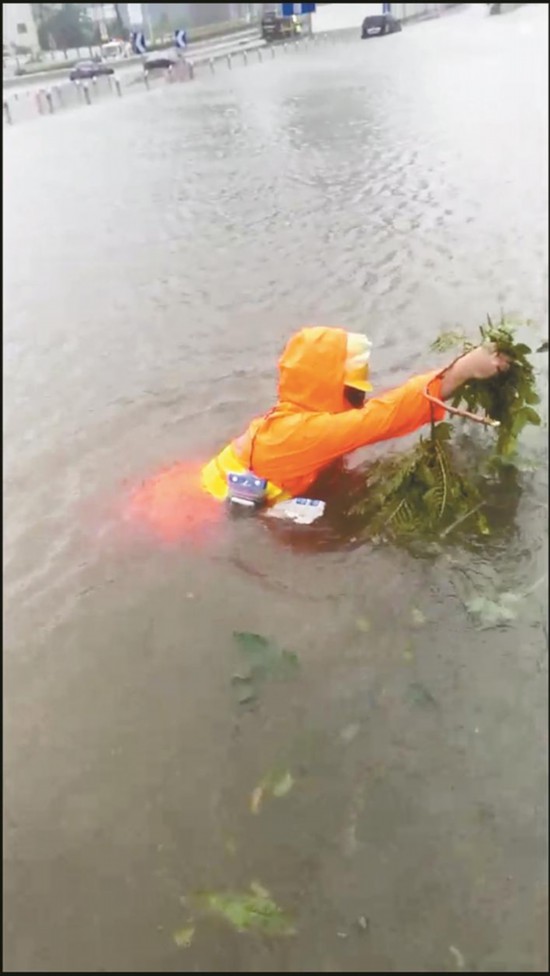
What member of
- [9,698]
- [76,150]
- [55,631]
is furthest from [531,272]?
[76,150]

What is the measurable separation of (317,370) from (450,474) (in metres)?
0.94

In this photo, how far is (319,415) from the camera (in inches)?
193

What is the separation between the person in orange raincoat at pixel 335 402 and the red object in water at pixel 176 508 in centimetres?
55

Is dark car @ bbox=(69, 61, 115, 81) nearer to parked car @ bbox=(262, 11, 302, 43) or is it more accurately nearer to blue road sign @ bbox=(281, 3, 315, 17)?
parked car @ bbox=(262, 11, 302, 43)

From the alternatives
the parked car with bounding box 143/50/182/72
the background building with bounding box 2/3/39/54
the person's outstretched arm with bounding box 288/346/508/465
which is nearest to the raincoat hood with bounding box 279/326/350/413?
the person's outstretched arm with bounding box 288/346/508/465

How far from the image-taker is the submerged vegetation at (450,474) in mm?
4809

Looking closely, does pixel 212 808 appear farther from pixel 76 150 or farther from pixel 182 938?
pixel 76 150

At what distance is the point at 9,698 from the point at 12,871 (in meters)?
1.00

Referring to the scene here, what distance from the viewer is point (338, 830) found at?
11.0 ft

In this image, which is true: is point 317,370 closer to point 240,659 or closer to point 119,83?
point 240,659

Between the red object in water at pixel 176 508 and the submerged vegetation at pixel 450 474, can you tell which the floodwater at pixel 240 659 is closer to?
the red object in water at pixel 176 508

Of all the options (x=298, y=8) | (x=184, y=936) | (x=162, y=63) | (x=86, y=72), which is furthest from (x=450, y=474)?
(x=162, y=63)

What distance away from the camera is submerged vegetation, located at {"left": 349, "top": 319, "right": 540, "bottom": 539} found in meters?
4.81

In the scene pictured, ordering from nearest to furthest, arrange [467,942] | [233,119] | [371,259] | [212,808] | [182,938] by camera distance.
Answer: [467,942] → [182,938] → [212,808] → [371,259] → [233,119]
